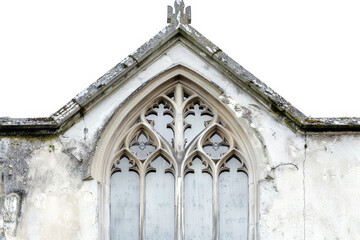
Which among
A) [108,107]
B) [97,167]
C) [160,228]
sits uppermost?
[108,107]

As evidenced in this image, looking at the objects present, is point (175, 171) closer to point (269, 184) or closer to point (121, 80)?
point (269, 184)

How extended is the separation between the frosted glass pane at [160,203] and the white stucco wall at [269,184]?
0.91 metres

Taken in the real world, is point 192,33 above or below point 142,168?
above

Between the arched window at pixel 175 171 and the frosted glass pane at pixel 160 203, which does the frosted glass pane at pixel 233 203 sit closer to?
the arched window at pixel 175 171

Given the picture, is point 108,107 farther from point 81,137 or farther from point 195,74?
point 195,74

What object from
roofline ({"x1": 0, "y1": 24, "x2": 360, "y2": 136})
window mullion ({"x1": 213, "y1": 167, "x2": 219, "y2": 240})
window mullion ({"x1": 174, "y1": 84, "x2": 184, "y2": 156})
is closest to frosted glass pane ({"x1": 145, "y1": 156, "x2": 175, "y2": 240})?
window mullion ({"x1": 174, "y1": 84, "x2": 184, "y2": 156})

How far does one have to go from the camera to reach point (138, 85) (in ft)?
46.6

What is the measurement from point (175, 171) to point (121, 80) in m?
1.69

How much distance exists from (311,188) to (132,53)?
357 cm

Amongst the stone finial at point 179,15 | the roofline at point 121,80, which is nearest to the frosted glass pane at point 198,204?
the roofline at point 121,80

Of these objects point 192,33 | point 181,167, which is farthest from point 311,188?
point 192,33

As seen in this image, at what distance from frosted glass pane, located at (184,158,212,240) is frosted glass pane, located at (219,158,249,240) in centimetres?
19

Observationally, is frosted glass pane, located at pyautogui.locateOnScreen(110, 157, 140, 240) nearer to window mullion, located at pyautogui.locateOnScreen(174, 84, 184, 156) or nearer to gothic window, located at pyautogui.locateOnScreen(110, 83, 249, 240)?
gothic window, located at pyautogui.locateOnScreen(110, 83, 249, 240)

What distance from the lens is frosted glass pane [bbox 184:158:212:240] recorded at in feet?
45.1
